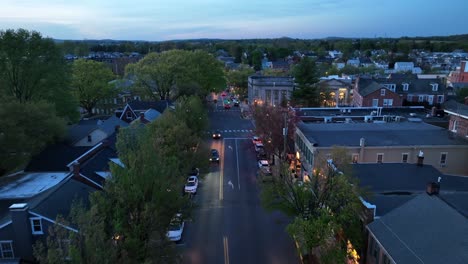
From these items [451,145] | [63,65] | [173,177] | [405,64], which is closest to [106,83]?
[63,65]

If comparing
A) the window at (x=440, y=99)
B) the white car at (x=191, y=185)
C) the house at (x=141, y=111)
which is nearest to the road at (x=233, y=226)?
the white car at (x=191, y=185)

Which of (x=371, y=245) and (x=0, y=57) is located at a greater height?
(x=0, y=57)

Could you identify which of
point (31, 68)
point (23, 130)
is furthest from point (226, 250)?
point (31, 68)

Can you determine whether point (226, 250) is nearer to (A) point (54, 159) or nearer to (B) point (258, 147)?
(A) point (54, 159)

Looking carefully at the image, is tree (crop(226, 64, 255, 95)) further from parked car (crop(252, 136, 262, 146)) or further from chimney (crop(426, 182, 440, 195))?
chimney (crop(426, 182, 440, 195))

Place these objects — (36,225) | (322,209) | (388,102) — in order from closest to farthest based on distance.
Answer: (322,209)
(36,225)
(388,102)

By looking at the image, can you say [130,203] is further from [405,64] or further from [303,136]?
[405,64]
